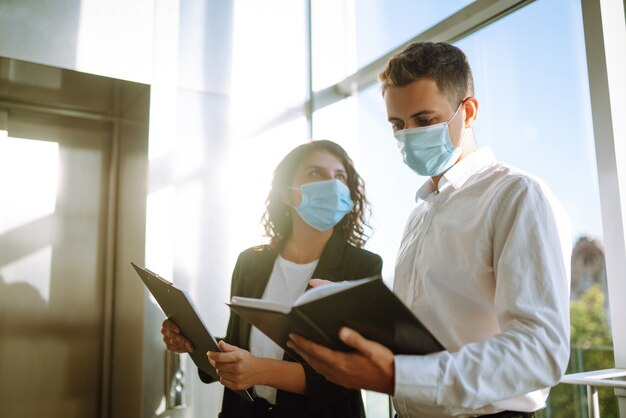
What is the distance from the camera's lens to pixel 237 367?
1.40m

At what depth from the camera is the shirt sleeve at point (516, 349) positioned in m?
0.88

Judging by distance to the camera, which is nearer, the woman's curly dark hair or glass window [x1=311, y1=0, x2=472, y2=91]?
the woman's curly dark hair

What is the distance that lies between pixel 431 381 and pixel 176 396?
A: 193 centimetres

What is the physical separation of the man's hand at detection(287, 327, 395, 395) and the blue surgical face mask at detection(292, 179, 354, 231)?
1036 mm

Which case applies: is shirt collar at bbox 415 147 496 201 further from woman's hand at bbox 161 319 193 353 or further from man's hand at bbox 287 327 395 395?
woman's hand at bbox 161 319 193 353

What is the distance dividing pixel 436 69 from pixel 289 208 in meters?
1.01

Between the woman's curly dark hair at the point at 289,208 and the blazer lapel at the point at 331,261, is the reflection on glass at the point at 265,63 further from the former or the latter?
the blazer lapel at the point at 331,261

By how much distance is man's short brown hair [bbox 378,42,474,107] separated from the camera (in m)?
1.21

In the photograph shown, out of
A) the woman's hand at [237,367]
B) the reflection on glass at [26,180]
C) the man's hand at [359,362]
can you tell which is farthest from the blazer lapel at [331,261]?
the reflection on glass at [26,180]

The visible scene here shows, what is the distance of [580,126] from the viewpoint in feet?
6.57

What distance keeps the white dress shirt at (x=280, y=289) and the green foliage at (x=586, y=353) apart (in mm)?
945

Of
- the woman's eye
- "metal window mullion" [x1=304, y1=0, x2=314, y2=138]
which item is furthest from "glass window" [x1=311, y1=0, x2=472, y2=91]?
the woman's eye

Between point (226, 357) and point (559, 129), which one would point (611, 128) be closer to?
point (559, 129)

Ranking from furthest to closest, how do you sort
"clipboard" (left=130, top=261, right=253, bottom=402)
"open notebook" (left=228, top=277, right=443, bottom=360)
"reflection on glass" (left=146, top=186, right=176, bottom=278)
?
1. "reflection on glass" (left=146, top=186, right=176, bottom=278)
2. "clipboard" (left=130, top=261, right=253, bottom=402)
3. "open notebook" (left=228, top=277, right=443, bottom=360)
